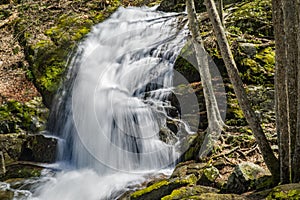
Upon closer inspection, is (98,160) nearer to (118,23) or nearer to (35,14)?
(118,23)

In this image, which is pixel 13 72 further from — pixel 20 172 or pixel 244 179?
pixel 244 179

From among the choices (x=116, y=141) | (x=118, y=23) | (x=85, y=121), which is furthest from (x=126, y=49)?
(x=116, y=141)

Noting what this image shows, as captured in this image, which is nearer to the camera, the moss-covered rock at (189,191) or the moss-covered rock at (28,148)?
the moss-covered rock at (189,191)

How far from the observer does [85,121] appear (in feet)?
30.6

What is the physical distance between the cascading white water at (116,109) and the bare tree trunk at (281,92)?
3717 mm

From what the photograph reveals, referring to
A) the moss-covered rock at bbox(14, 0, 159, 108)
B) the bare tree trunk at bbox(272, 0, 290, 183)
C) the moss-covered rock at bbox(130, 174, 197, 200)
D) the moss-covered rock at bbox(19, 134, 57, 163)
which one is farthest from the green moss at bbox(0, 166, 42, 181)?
the bare tree trunk at bbox(272, 0, 290, 183)

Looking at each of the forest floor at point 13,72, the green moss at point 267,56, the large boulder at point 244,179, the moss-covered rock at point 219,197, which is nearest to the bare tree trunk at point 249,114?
the large boulder at point 244,179

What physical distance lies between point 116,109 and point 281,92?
578 centimetres

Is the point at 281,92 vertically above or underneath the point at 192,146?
above

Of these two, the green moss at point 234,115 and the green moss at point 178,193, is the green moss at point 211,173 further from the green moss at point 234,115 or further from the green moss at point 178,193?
the green moss at point 234,115

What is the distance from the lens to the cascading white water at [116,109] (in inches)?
299

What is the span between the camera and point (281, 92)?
11.9 ft

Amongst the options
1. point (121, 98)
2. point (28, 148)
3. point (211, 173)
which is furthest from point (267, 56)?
point (28, 148)

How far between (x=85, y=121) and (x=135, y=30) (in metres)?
4.52
